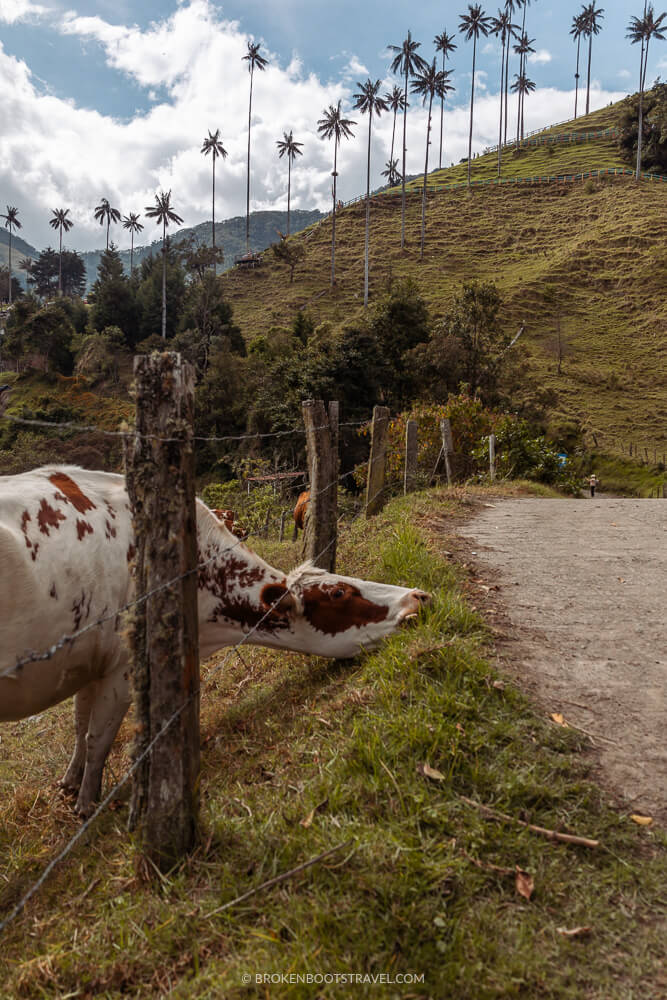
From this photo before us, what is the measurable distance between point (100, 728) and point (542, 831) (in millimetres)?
2429

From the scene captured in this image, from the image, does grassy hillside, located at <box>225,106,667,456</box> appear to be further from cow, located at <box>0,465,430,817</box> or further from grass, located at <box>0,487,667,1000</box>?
grass, located at <box>0,487,667,1000</box>

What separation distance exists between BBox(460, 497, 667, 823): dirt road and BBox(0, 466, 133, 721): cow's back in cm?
239

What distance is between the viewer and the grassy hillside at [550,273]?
35.4 metres

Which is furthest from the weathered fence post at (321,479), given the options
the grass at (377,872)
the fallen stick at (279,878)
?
the fallen stick at (279,878)

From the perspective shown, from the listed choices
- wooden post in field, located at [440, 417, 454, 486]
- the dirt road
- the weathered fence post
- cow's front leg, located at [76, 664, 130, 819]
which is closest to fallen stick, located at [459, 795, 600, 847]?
the dirt road

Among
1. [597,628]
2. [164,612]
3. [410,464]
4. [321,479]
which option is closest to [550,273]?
[410,464]

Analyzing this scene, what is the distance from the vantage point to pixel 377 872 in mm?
2314

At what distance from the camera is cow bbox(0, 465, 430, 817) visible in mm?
3252

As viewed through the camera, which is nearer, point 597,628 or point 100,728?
point 100,728

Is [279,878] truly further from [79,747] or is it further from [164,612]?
[79,747]

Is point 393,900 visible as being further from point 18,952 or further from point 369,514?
point 369,514

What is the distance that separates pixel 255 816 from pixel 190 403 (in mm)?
1788

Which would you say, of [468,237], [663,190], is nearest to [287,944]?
[468,237]

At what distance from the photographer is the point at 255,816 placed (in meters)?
2.76
